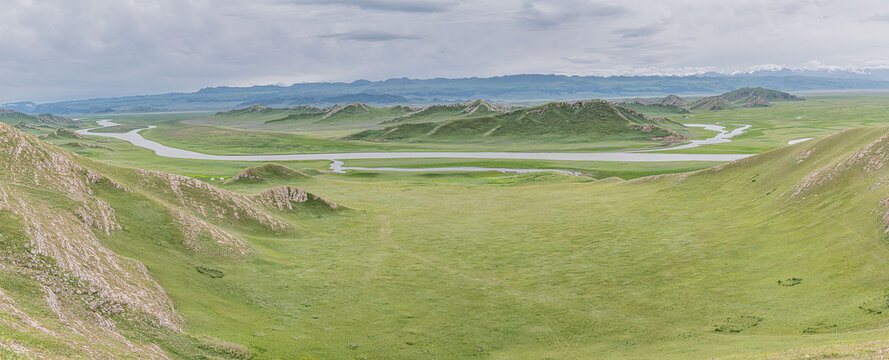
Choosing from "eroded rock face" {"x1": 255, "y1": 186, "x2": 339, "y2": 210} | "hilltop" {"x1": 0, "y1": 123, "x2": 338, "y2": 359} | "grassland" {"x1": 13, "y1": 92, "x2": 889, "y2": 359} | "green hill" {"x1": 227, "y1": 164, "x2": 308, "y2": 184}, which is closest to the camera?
"hilltop" {"x1": 0, "y1": 123, "x2": 338, "y2": 359}

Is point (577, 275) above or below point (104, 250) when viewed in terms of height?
below

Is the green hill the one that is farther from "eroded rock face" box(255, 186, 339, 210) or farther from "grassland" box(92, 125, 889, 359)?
"grassland" box(92, 125, 889, 359)

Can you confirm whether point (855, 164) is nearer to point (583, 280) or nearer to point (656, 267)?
point (656, 267)

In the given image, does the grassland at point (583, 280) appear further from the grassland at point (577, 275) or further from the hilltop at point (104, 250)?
the hilltop at point (104, 250)

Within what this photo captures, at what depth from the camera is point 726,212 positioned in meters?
65.8

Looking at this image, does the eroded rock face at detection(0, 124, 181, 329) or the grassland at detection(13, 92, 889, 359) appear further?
the grassland at detection(13, 92, 889, 359)

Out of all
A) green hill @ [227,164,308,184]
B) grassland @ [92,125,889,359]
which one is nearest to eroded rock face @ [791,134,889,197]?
grassland @ [92,125,889,359]

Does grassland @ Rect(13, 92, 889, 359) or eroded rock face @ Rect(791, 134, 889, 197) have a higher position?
eroded rock face @ Rect(791, 134, 889, 197)

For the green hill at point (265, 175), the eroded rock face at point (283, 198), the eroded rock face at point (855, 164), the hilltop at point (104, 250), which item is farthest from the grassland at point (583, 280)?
the green hill at point (265, 175)

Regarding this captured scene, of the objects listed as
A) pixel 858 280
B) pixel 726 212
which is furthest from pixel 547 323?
pixel 726 212

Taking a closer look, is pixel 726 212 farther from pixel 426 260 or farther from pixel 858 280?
pixel 426 260

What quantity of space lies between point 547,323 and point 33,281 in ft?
109

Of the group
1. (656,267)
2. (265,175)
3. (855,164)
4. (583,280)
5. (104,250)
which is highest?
(855,164)

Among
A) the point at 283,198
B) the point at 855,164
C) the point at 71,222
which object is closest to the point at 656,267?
the point at 855,164
